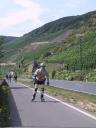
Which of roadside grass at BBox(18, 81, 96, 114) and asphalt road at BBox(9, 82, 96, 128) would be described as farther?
roadside grass at BBox(18, 81, 96, 114)

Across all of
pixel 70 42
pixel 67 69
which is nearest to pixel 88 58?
pixel 67 69

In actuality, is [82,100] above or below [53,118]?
above

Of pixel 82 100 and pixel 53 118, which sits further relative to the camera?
pixel 82 100

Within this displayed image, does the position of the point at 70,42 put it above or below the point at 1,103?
above

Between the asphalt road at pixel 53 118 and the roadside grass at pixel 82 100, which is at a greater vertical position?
the roadside grass at pixel 82 100

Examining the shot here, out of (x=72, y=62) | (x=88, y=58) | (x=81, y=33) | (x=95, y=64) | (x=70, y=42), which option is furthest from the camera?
(x=81, y=33)

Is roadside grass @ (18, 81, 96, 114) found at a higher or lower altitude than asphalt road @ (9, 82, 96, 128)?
higher

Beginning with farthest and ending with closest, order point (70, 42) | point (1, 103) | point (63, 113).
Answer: point (70, 42)
point (63, 113)
point (1, 103)

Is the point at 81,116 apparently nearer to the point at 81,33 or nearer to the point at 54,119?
the point at 54,119

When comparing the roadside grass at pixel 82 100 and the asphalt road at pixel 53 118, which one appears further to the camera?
the roadside grass at pixel 82 100

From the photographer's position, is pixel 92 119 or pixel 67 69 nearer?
pixel 92 119

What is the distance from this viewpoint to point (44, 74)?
2811 centimetres

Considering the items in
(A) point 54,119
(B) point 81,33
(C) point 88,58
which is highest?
(B) point 81,33

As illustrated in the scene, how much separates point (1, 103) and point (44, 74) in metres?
10.4
